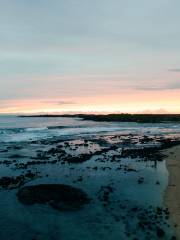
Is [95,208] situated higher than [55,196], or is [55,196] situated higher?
[55,196]

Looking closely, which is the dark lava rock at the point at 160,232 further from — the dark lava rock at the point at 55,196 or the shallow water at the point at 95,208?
the dark lava rock at the point at 55,196

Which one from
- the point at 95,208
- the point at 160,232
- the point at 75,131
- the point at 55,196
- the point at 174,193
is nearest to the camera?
the point at 160,232

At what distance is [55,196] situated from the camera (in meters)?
20.4

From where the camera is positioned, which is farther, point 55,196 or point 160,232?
point 55,196

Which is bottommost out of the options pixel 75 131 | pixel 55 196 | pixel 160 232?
pixel 160 232

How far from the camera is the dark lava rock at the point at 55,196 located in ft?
63.3

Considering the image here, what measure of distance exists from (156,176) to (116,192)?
567 cm

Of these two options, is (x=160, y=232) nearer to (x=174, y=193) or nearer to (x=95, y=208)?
(x=95, y=208)

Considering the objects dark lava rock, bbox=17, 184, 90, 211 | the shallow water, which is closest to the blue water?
the shallow water

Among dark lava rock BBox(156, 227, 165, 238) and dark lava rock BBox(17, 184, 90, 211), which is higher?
dark lava rock BBox(17, 184, 90, 211)

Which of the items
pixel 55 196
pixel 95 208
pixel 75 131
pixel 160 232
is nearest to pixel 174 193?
pixel 95 208

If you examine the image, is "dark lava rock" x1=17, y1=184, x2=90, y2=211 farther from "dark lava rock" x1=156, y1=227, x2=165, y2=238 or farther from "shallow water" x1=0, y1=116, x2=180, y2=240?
"dark lava rock" x1=156, y1=227, x2=165, y2=238

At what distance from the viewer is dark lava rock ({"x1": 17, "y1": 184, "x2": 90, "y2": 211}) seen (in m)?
19.3

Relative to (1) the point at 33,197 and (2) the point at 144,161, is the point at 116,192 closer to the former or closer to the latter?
(1) the point at 33,197
